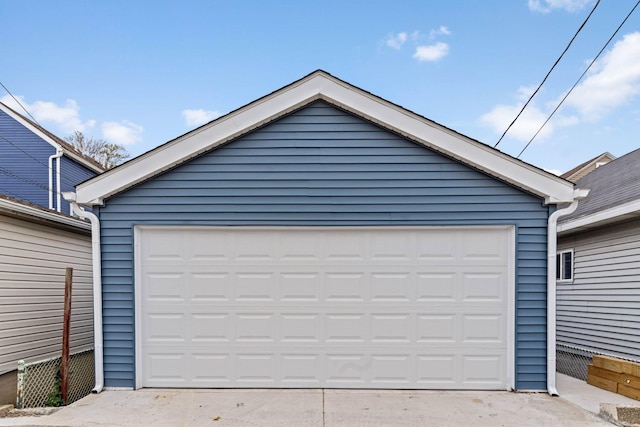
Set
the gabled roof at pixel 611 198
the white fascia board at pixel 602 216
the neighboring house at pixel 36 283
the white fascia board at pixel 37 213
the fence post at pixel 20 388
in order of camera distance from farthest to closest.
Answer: the gabled roof at pixel 611 198
the white fascia board at pixel 602 216
the neighboring house at pixel 36 283
the white fascia board at pixel 37 213
the fence post at pixel 20 388

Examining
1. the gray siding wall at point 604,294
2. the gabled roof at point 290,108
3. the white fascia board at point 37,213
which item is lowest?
the gray siding wall at point 604,294

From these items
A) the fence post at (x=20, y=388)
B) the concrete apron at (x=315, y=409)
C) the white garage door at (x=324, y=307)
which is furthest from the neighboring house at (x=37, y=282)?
the white garage door at (x=324, y=307)

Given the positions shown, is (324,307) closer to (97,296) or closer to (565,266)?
(97,296)

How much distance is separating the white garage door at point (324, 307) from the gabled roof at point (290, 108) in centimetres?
75

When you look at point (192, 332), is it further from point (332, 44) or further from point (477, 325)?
point (332, 44)

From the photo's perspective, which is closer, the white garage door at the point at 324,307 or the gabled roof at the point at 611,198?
the white garage door at the point at 324,307

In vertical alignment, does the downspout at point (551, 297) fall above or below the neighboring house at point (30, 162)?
below

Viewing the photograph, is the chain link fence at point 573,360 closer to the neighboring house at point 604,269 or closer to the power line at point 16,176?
the neighboring house at point 604,269

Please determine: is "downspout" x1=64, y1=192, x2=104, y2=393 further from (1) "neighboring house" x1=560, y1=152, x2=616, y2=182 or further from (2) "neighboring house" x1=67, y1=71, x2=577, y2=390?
(1) "neighboring house" x1=560, y1=152, x2=616, y2=182

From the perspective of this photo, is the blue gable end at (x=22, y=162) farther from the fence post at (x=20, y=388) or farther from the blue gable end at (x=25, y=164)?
the fence post at (x=20, y=388)

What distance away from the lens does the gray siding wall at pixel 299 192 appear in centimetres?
445

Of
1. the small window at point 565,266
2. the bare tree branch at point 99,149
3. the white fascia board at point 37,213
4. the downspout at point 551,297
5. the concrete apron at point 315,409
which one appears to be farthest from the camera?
the bare tree branch at point 99,149

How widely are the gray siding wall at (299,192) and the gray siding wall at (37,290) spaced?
1763mm

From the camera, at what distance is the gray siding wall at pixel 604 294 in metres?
5.68
